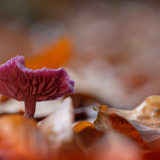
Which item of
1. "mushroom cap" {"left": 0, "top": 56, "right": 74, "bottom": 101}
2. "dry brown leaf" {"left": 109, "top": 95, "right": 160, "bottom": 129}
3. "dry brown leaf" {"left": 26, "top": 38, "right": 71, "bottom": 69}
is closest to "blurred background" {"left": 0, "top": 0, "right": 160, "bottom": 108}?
Result: "dry brown leaf" {"left": 26, "top": 38, "right": 71, "bottom": 69}

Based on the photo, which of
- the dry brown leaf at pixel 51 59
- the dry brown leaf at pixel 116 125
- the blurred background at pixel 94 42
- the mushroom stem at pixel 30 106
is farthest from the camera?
the dry brown leaf at pixel 51 59

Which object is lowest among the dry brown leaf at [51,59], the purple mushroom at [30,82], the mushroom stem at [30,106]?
the dry brown leaf at [51,59]

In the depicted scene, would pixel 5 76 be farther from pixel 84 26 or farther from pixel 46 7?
pixel 46 7

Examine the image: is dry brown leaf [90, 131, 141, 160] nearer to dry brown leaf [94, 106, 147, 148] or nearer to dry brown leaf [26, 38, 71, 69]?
dry brown leaf [94, 106, 147, 148]

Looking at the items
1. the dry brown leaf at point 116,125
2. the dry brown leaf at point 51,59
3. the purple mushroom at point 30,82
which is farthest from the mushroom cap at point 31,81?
the dry brown leaf at point 51,59

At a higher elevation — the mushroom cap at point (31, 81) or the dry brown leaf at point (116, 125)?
the mushroom cap at point (31, 81)

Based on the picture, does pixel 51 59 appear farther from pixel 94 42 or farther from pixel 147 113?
pixel 147 113

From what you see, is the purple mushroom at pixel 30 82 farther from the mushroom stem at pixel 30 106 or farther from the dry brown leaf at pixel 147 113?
the dry brown leaf at pixel 147 113
